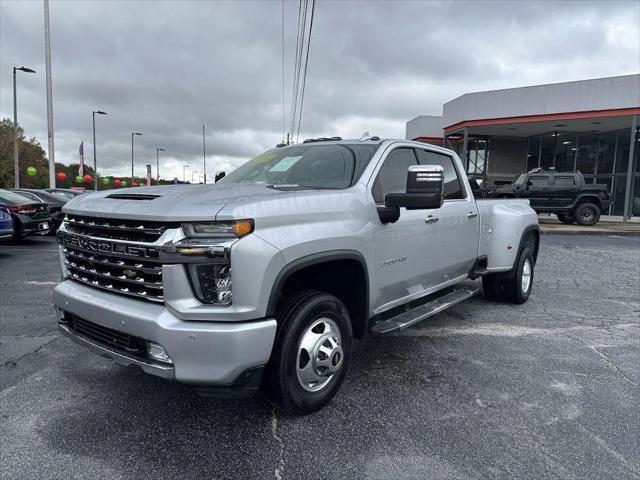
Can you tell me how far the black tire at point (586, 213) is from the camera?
1805 cm

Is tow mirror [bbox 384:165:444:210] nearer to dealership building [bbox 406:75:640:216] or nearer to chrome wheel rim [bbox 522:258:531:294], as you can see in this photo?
chrome wheel rim [bbox 522:258:531:294]

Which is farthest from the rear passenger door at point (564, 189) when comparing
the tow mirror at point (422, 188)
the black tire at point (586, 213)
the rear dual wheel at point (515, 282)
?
the tow mirror at point (422, 188)

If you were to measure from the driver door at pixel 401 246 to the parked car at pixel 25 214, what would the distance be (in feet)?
33.7

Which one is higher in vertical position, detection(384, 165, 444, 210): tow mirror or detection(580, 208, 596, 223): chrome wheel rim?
detection(384, 165, 444, 210): tow mirror

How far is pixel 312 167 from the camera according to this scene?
152 inches

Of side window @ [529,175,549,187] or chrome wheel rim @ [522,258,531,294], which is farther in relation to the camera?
side window @ [529,175,549,187]

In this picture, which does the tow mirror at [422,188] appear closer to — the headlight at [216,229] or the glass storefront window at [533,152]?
the headlight at [216,229]

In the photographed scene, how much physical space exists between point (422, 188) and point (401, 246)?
0.65 meters

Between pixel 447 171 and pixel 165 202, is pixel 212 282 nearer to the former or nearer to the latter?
pixel 165 202

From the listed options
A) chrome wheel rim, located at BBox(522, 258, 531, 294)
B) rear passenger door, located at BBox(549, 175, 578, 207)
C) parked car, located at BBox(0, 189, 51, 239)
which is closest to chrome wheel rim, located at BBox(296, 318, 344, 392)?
chrome wheel rim, located at BBox(522, 258, 531, 294)

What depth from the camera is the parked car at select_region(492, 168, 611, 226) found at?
18047 millimetres

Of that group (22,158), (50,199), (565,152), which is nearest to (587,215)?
(565,152)

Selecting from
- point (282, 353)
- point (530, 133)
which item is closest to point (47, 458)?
point (282, 353)

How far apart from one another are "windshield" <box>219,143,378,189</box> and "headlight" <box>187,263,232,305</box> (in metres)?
1.10
